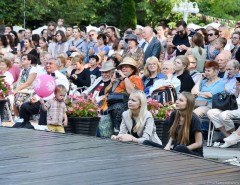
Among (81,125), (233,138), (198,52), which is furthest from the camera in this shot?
(198,52)

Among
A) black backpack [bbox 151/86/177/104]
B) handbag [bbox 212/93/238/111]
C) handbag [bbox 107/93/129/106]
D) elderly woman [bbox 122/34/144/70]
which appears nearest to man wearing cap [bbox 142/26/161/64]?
elderly woman [bbox 122/34/144/70]

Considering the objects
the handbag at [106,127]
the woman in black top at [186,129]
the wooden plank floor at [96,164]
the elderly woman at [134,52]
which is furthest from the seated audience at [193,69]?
the wooden plank floor at [96,164]

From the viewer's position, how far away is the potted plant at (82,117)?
51.2 ft

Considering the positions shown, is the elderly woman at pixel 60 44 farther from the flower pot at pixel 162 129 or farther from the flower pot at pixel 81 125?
the flower pot at pixel 162 129

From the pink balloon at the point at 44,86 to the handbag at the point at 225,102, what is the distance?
2.82m

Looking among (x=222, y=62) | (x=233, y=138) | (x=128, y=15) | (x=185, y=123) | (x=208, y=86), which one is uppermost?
(x=128, y=15)

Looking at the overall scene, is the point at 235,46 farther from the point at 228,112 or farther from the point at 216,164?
the point at 216,164

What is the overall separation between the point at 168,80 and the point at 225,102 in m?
1.14

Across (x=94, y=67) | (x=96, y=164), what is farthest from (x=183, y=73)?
(x=96, y=164)

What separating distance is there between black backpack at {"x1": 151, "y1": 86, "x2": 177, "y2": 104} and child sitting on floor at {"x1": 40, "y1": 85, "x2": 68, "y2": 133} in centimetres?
159

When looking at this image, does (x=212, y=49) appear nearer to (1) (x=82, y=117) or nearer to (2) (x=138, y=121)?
(1) (x=82, y=117)

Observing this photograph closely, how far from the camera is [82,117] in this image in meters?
15.6

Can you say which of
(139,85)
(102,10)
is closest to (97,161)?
(139,85)

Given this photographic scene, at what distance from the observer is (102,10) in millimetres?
52469
